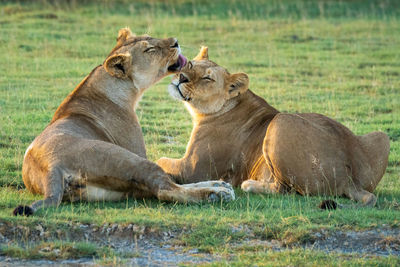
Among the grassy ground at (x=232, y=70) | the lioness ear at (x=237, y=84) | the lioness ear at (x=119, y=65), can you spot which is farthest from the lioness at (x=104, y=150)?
the lioness ear at (x=237, y=84)

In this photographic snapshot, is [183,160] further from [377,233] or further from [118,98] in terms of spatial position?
[377,233]

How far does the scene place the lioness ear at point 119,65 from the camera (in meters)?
6.73

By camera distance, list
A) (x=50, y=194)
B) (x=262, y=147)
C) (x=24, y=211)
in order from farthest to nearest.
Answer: (x=262, y=147) → (x=50, y=194) → (x=24, y=211)

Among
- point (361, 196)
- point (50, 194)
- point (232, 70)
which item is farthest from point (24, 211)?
point (232, 70)

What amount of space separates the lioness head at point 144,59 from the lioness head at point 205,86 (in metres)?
0.14

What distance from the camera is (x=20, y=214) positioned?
17.2 ft

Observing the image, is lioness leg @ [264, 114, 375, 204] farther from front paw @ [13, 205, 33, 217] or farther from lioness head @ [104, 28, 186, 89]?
front paw @ [13, 205, 33, 217]

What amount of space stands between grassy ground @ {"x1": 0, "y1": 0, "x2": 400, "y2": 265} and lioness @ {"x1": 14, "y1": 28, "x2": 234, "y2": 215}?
121 mm

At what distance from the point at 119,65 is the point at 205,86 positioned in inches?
34.0

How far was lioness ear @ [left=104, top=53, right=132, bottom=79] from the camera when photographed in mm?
6727

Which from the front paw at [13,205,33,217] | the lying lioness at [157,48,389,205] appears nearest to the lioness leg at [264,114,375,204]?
the lying lioness at [157,48,389,205]

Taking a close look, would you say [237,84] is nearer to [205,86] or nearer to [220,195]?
[205,86]

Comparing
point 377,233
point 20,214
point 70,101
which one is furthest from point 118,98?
point 377,233

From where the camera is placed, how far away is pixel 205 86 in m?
7.18
